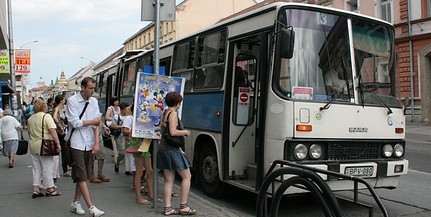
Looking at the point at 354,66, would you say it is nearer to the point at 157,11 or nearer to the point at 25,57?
the point at 157,11

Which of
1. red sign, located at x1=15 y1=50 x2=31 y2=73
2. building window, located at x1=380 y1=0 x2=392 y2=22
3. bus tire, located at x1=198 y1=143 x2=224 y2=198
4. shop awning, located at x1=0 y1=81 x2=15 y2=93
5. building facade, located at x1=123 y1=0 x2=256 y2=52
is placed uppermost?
building facade, located at x1=123 y1=0 x2=256 y2=52

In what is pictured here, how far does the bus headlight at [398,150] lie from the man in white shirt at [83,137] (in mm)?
4192

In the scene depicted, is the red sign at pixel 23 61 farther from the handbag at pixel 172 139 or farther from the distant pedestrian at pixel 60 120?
the handbag at pixel 172 139

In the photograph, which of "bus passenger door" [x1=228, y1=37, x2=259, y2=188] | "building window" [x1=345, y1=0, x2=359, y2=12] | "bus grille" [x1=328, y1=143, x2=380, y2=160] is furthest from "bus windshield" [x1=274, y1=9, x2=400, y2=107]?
"building window" [x1=345, y1=0, x2=359, y2=12]

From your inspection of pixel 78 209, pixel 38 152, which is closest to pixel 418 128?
pixel 38 152

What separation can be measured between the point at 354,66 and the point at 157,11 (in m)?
2.89

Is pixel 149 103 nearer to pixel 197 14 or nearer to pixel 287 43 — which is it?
pixel 287 43

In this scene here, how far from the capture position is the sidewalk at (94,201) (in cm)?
634

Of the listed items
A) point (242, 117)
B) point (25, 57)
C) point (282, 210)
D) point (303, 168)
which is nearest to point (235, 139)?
point (242, 117)

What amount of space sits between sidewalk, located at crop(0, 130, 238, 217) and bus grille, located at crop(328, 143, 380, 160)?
159 cm

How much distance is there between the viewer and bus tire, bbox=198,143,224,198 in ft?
24.9

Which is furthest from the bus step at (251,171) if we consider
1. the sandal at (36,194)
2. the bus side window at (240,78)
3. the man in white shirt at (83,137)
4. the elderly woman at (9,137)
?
the elderly woman at (9,137)

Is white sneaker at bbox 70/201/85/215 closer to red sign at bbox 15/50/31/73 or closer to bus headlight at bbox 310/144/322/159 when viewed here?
bus headlight at bbox 310/144/322/159

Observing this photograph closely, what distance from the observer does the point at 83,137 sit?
604cm
